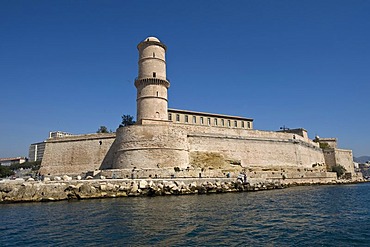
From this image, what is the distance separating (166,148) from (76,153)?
849cm

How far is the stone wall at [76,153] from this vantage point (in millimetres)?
25184

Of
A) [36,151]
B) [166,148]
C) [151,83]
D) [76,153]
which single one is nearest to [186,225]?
[166,148]

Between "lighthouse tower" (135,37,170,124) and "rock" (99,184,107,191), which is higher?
"lighthouse tower" (135,37,170,124)

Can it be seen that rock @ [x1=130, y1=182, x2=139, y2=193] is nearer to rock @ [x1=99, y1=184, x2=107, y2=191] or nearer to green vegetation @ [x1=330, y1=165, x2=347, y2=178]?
rock @ [x1=99, y1=184, x2=107, y2=191]

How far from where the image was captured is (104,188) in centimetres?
1608

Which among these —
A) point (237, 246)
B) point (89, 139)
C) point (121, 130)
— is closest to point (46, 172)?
point (89, 139)

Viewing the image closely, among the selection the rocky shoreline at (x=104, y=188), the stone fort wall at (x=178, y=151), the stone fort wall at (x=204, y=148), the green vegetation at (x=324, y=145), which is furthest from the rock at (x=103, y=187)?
the green vegetation at (x=324, y=145)

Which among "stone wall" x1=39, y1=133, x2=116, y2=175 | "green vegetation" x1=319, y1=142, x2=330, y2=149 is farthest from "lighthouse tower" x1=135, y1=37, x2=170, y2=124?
"green vegetation" x1=319, y1=142, x2=330, y2=149

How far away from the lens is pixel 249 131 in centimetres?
2855

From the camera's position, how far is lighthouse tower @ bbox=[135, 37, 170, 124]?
24.2 metres

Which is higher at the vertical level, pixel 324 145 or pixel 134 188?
pixel 324 145

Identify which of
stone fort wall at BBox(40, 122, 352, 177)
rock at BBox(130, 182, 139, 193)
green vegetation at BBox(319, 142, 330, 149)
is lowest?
rock at BBox(130, 182, 139, 193)

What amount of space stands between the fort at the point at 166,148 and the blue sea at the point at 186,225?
8.04m

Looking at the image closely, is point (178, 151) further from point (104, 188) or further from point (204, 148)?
point (104, 188)
